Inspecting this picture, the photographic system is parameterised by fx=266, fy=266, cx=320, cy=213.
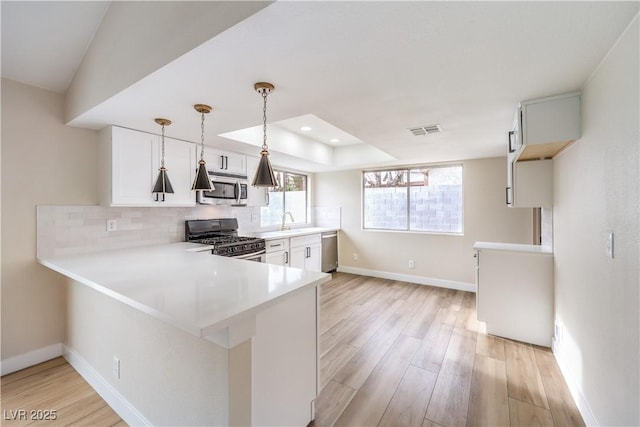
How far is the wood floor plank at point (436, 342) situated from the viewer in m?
2.32

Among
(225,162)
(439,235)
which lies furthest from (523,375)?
(225,162)

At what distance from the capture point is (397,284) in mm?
4672

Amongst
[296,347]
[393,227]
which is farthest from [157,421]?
[393,227]

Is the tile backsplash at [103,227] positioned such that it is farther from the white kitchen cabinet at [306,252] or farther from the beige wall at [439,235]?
the beige wall at [439,235]

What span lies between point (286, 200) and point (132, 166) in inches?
116

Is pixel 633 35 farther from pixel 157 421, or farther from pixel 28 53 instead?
pixel 28 53

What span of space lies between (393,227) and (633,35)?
4.04m

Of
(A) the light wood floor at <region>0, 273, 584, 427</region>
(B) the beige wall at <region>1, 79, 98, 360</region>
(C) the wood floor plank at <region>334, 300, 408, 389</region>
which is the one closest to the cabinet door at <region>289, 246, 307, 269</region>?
(A) the light wood floor at <region>0, 273, 584, 427</region>

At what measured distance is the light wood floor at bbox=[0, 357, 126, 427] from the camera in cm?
172

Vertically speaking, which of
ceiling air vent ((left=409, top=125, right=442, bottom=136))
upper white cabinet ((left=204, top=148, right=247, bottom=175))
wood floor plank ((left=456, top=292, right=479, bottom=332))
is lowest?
wood floor plank ((left=456, top=292, right=479, bottom=332))

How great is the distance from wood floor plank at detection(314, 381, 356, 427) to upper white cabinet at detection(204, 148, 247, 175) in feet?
8.76

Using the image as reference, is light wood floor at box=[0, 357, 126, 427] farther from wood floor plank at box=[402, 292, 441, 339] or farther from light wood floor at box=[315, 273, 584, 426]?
wood floor plank at box=[402, 292, 441, 339]

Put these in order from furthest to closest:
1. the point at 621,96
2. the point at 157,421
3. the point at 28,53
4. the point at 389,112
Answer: the point at 389,112 → the point at 28,53 → the point at 157,421 → the point at 621,96

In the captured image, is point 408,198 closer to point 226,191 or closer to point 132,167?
point 226,191
